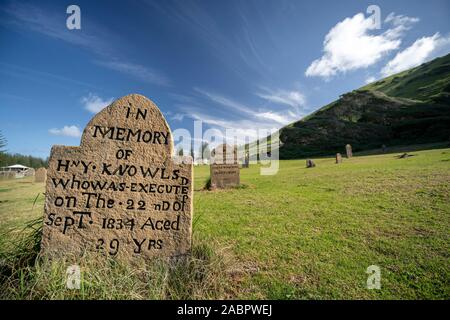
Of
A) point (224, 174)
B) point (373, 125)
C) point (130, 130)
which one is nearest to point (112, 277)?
point (130, 130)

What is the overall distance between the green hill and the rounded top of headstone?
149 feet

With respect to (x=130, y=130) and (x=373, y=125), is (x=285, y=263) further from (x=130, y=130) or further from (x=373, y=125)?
(x=373, y=125)

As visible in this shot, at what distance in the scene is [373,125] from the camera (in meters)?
52.2

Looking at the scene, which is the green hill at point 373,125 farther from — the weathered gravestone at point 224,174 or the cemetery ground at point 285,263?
the cemetery ground at point 285,263

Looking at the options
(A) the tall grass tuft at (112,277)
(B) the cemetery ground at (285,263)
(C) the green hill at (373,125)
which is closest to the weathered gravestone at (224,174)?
(B) the cemetery ground at (285,263)

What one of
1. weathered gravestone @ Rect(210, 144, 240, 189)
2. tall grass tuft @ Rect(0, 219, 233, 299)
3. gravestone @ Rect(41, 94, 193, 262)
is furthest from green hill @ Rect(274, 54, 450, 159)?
gravestone @ Rect(41, 94, 193, 262)

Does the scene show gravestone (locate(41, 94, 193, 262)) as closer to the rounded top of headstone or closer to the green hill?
the rounded top of headstone

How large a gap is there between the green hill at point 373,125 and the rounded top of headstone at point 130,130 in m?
45.3

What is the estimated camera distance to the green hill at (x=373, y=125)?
40.7 metres

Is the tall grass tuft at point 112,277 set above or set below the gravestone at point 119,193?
below

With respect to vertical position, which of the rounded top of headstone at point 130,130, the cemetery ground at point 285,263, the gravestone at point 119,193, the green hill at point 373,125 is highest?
the green hill at point 373,125
